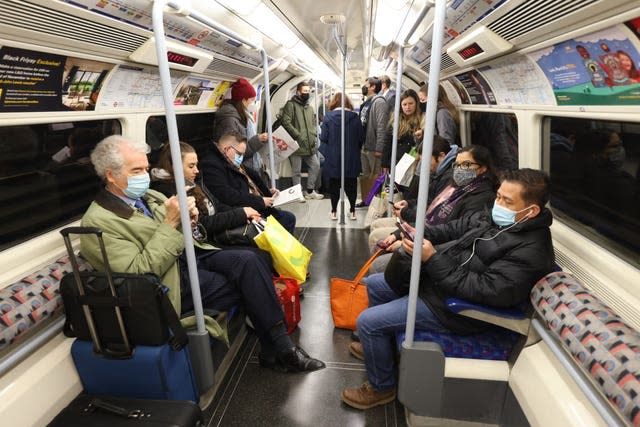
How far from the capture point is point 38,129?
2.47 m

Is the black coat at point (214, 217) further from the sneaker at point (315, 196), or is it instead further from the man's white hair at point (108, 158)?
the sneaker at point (315, 196)

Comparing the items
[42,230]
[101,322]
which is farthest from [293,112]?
[101,322]

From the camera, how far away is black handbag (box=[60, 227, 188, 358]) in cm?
194

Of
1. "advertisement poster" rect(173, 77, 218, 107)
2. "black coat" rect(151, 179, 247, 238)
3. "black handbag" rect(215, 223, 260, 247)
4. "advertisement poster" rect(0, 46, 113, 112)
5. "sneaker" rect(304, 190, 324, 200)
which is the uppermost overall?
"advertisement poster" rect(173, 77, 218, 107)

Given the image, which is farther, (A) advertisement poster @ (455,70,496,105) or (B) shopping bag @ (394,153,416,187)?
(B) shopping bag @ (394,153,416,187)

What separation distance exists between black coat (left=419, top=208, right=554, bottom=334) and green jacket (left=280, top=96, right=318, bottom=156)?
498 cm

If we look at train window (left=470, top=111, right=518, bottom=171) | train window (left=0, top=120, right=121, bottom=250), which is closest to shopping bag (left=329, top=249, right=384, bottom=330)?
train window (left=470, top=111, right=518, bottom=171)

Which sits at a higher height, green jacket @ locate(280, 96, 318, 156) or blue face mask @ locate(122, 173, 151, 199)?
green jacket @ locate(280, 96, 318, 156)

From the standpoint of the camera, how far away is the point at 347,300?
10.4 feet

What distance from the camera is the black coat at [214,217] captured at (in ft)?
9.86

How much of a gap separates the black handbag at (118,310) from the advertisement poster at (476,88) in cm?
330

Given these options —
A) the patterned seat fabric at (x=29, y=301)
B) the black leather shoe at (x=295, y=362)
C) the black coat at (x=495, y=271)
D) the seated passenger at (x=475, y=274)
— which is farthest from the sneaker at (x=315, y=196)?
the patterned seat fabric at (x=29, y=301)

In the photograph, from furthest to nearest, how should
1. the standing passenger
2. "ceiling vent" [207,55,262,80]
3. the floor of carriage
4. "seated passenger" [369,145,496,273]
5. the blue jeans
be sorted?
the standing passenger, "ceiling vent" [207,55,262,80], "seated passenger" [369,145,496,273], the floor of carriage, the blue jeans

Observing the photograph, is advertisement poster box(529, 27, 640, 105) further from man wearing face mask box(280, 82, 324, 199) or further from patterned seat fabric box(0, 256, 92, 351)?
man wearing face mask box(280, 82, 324, 199)
